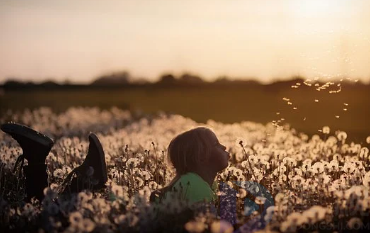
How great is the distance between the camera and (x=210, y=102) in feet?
158

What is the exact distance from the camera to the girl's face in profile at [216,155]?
23.3 ft

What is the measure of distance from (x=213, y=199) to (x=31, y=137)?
223cm

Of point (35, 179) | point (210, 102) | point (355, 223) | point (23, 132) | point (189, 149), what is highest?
point (23, 132)

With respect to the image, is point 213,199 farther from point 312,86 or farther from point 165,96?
point 165,96

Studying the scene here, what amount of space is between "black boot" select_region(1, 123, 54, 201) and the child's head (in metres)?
1.60

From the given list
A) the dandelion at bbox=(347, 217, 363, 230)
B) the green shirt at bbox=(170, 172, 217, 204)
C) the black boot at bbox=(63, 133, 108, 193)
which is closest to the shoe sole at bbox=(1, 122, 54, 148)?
the black boot at bbox=(63, 133, 108, 193)

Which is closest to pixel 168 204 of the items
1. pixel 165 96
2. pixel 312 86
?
pixel 312 86

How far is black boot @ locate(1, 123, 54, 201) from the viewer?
7.73 meters

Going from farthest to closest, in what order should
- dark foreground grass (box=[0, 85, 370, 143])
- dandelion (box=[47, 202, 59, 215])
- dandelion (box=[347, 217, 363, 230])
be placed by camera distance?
dark foreground grass (box=[0, 85, 370, 143])
dandelion (box=[47, 202, 59, 215])
dandelion (box=[347, 217, 363, 230])

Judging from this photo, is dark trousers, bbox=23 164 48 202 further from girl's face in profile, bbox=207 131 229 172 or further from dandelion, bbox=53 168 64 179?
girl's face in profile, bbox=207 131 229 172

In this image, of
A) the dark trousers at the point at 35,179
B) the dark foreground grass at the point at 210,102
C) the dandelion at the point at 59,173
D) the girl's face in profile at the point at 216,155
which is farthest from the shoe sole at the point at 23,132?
the dark foreground grass at the point at 210,102

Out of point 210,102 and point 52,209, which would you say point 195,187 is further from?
point 210,102

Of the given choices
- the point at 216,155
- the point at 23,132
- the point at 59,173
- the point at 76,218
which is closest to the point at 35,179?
the point at 23,132

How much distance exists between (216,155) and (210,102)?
41.1 m
